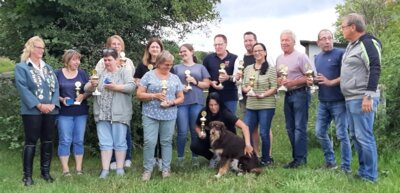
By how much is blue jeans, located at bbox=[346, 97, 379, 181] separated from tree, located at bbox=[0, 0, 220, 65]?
549 centimetres

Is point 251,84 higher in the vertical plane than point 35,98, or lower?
higher

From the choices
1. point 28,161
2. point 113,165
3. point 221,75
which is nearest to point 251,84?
point 221,75

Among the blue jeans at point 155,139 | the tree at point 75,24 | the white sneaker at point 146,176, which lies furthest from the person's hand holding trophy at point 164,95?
the tree at point 75,24

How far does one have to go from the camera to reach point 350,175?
618 centimetres

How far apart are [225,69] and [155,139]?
168 centimetres

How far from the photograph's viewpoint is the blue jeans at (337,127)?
20.9 ft

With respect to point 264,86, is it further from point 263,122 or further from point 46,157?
point 46,157

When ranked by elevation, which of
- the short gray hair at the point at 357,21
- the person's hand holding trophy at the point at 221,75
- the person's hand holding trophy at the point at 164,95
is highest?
the short gray hair at the point at 357,21

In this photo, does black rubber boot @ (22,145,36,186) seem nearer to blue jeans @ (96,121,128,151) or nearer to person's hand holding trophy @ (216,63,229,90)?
blue jeans @ (96,121,128,151)

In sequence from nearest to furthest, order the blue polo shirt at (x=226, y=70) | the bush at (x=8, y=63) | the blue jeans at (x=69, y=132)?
the blue jeans at (x=69, y=132) < the blue polo shirt at (x=226, y=70) < the bush at (x=8, y=63)

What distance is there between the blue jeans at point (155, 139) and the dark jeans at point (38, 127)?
1.26m

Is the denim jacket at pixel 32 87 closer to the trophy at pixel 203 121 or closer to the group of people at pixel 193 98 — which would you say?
the group of people at pixel 193 98

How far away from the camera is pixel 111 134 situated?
6820mm

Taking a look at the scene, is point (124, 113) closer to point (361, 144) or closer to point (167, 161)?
point (167, 161)
